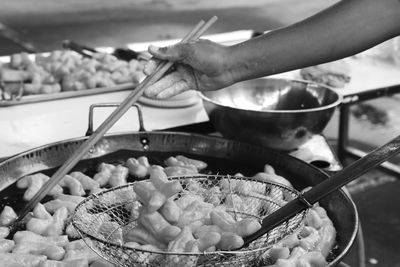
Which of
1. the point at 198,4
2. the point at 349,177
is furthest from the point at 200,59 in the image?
the point at 198,4

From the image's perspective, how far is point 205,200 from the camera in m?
1.76

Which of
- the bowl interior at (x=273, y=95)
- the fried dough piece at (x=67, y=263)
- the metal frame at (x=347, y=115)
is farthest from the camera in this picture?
the metal frame at (x=347, y=115)

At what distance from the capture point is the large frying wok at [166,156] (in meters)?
2.02

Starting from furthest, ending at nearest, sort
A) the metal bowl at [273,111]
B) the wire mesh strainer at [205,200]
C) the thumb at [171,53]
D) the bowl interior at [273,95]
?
the bowl interior at [273,95] → the metal bowl at [273,111] → the thumb at [171,53] → the wire mesh strainer at [205,200]

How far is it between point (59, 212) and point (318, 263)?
0.83m

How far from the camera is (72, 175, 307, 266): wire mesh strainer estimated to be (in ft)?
4.45

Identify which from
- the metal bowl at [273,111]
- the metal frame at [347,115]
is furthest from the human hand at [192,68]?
the metal frame at [347,115]

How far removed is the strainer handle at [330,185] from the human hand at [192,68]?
0.61 m

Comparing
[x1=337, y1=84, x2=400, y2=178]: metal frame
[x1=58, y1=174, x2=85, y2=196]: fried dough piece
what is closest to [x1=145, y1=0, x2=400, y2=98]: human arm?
[x1=58, y1=174, x2=85, y2=196]: fried dough piece

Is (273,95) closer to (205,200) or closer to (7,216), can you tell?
(205,200)

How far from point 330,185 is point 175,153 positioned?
3.17ft

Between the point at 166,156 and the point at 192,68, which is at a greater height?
the point at 192,68

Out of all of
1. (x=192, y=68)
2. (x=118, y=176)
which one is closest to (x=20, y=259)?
(x=118, y=176)

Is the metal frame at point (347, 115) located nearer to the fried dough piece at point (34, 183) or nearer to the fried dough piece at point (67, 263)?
the fried dough piece at point (34, 183)
